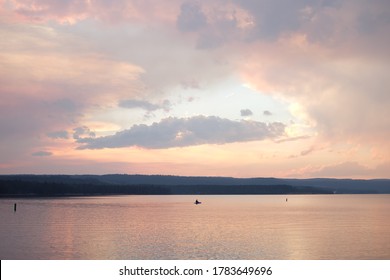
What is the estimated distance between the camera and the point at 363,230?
7875 cm

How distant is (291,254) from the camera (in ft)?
172

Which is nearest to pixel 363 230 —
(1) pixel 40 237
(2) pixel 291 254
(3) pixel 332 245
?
(3) pixel 332 245

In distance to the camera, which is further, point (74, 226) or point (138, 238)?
point (74, 226)
